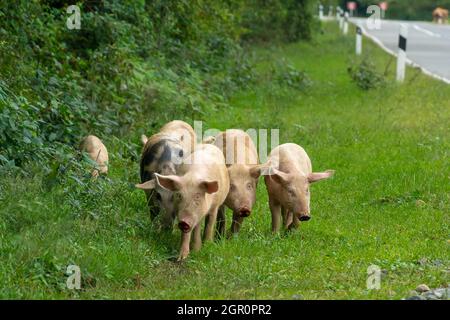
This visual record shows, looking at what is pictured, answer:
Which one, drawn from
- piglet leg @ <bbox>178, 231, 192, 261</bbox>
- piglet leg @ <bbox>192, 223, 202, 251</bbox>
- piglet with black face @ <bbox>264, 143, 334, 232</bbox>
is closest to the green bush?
piglet with black face @ <bbox>264, 143, 334, 232</bbox>

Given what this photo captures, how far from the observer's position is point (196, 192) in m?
8.23

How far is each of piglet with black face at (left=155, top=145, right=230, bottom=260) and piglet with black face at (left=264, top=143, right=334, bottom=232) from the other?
1.74ft

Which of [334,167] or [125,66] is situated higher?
[125,66]

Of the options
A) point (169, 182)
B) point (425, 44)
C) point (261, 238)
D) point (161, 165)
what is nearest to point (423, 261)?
point (261, 238)

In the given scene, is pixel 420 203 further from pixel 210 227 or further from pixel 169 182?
pixel 169 182

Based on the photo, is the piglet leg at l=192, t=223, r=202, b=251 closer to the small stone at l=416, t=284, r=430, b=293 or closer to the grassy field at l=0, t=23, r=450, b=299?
the grassy field at l=0, t=23, r=450, b=299

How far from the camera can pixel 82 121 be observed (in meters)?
11.6

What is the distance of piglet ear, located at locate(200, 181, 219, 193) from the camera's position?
26.7 feet

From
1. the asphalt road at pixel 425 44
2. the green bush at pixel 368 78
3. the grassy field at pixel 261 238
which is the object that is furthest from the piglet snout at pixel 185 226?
the asphalt road at pixel 425 44

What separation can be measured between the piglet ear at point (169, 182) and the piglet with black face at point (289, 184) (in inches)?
39.6

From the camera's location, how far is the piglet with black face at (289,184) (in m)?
8.93

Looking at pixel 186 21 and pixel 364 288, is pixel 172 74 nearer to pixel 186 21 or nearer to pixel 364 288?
pixel 186 21
